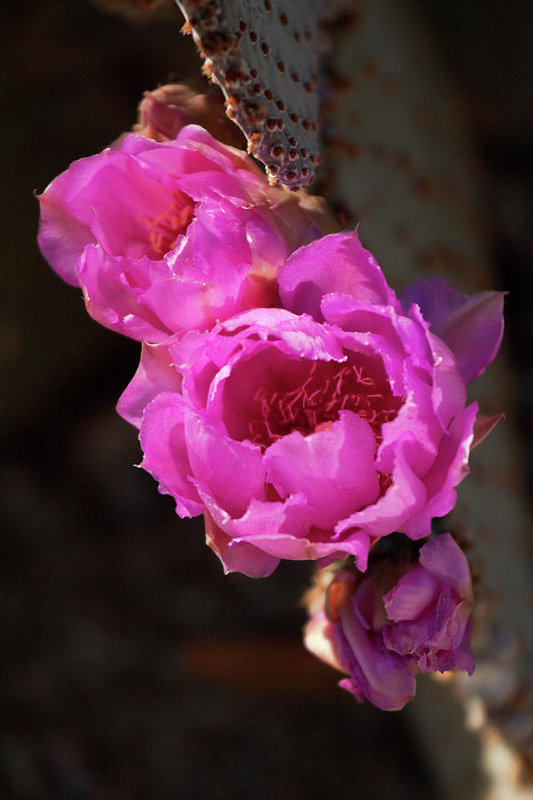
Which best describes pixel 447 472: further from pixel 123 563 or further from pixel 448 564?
pixel 123 563

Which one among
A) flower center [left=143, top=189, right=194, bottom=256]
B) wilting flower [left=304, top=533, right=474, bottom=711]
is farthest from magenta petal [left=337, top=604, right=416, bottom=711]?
flower center [left=143, top=189, right=194, bottom=256]

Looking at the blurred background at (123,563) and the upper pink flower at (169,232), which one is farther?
the blurred background at (123,563)

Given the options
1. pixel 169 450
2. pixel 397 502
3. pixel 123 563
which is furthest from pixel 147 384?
pixel 123 563

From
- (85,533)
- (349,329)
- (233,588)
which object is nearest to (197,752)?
(233,588)

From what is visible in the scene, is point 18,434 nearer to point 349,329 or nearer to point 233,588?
point 233,588

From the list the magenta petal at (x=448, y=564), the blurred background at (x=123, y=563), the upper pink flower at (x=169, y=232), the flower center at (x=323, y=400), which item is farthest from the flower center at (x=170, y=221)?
the blurred background at (x=123, y=563)

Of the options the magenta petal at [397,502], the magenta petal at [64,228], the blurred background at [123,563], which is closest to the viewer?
the magenta petal at [397,502]

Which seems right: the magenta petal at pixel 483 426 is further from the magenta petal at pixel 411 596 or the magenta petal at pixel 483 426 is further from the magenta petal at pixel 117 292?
the magenta petal at pixel 117 292
